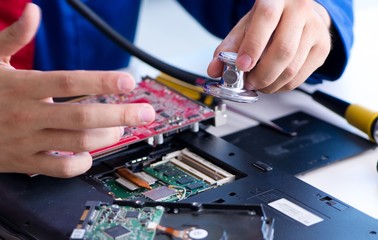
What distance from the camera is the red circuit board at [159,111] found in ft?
3.99

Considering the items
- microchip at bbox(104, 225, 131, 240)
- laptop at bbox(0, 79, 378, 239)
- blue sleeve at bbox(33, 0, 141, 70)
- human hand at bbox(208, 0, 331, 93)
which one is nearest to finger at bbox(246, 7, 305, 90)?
human hand at bbox(208, 0, 331, 93)

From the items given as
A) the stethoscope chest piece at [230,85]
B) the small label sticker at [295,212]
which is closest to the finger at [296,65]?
the stethoscope chest piece at [230,85]

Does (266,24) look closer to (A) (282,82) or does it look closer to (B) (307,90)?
(A) (282,82)

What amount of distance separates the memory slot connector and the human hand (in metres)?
0.15

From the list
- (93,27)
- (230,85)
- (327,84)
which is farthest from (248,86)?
(93,27)

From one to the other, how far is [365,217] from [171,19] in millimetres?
1783

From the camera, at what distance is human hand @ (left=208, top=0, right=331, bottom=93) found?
1.15 m

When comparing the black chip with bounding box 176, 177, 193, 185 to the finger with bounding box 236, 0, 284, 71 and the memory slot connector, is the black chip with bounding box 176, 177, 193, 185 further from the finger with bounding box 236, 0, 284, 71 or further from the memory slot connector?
the finger with bounding box 236, 0, 284, 71

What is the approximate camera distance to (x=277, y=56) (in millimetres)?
1177

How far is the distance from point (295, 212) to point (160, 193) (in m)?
0.21

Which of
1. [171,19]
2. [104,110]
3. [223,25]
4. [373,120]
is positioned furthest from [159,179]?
[171,19]

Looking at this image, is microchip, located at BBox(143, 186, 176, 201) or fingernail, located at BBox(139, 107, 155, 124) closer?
fingernail, located at BBox(139, 107, 155, 124)

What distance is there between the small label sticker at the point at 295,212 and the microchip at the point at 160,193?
16 centimetres

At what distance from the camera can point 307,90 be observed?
5.26 feet
